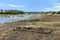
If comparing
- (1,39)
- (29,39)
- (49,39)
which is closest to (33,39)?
(29,39)

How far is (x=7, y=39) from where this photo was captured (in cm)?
1961

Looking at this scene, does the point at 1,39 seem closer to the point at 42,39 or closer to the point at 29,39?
the point at 29,39

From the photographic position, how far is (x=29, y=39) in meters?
19.9

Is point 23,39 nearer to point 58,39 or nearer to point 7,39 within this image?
point 7,39

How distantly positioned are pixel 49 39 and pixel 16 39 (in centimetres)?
341

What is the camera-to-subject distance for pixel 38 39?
19.9m

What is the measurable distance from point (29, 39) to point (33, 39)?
0.43 metres

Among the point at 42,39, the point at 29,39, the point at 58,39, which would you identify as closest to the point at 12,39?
the point at 29,39

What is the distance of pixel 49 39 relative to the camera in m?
19.9

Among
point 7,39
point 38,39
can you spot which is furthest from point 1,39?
point 38,39

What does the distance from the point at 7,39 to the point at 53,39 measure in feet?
15.4

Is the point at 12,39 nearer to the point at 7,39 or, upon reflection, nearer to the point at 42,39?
the point at 7,39

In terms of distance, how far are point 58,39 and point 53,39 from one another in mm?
529

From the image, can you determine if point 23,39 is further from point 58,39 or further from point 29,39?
point 58,39
